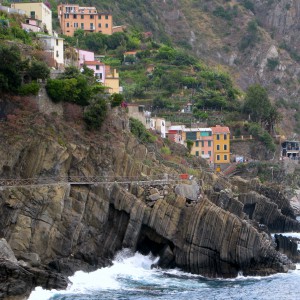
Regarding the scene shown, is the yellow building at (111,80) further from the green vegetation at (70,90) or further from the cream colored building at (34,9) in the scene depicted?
the green vegetation at (70,90)

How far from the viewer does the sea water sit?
200 ft

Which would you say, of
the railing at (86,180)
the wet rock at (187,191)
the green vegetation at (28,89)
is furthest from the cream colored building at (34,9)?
the green vegetation at (28,89)

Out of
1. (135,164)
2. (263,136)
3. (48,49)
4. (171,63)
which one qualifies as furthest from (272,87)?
(135,164)

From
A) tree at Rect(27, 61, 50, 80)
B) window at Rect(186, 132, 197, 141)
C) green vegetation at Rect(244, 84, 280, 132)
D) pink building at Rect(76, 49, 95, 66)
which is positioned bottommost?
window at Rect(186, 132, 197, 141)

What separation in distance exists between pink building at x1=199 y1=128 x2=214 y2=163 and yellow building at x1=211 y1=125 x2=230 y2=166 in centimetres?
75

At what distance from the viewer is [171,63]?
14775cm

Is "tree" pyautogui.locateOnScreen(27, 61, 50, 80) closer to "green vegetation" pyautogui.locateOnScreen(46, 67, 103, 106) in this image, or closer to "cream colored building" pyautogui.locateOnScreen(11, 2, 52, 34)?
"green vegetation" pyautogui.locateOnScreen(46, 67, 103, 106)

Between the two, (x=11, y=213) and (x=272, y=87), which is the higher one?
(x=272, y=87)

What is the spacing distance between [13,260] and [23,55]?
23494 millimetres

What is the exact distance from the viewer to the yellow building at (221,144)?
126419 mm

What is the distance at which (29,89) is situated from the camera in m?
69.4

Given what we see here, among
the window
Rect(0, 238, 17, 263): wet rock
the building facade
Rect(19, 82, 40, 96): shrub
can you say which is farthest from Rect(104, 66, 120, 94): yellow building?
Rect(0, 238, 17, 263): wet rock

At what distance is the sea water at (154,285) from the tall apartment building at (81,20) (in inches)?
3260

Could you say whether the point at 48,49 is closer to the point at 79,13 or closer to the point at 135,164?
the point at 135,164
